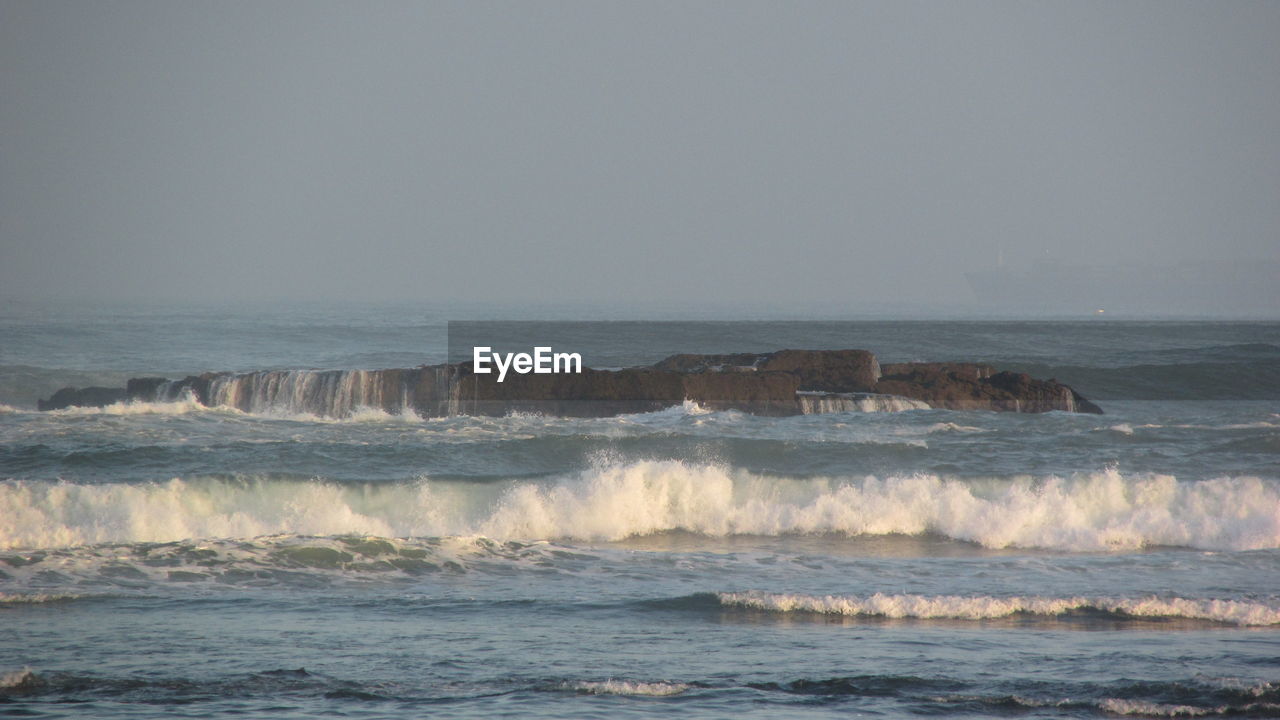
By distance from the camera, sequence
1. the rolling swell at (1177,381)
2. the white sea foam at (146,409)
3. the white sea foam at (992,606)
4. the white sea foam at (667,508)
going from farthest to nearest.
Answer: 1. the rolling swell at (1177,381)
2. the white sea foam at (146,409)
3. the white sea foam at (667,508)
4. the white sea foam at (992,606)

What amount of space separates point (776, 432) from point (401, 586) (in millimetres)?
9824

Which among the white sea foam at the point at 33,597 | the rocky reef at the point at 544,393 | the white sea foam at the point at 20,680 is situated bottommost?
the white sea foam at the point at 33,597

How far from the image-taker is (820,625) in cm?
851

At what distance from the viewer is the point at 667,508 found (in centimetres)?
1398

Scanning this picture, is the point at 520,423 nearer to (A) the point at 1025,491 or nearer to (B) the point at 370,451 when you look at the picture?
(B) the point at 370,451

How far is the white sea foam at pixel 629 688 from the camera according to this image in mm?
6734

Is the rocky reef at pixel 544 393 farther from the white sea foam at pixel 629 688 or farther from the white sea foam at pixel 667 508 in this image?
the white sea foam at pixel 629 688

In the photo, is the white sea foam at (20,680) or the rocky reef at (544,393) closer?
the white sea foam at (20,680)

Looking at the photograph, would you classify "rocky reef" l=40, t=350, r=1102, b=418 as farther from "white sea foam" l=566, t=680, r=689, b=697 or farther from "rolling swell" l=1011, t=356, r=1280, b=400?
"white sea foam" l=566, t=680, r=689, b=697

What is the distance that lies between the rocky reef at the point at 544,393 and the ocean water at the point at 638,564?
0.47 m

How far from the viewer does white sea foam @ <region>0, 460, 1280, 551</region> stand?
1271 cm

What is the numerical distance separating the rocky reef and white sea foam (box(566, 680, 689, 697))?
1379 centimetres

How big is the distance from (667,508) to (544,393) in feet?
23.5

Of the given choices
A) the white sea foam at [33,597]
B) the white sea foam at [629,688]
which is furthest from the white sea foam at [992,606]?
the white sea foam at [33,597]
